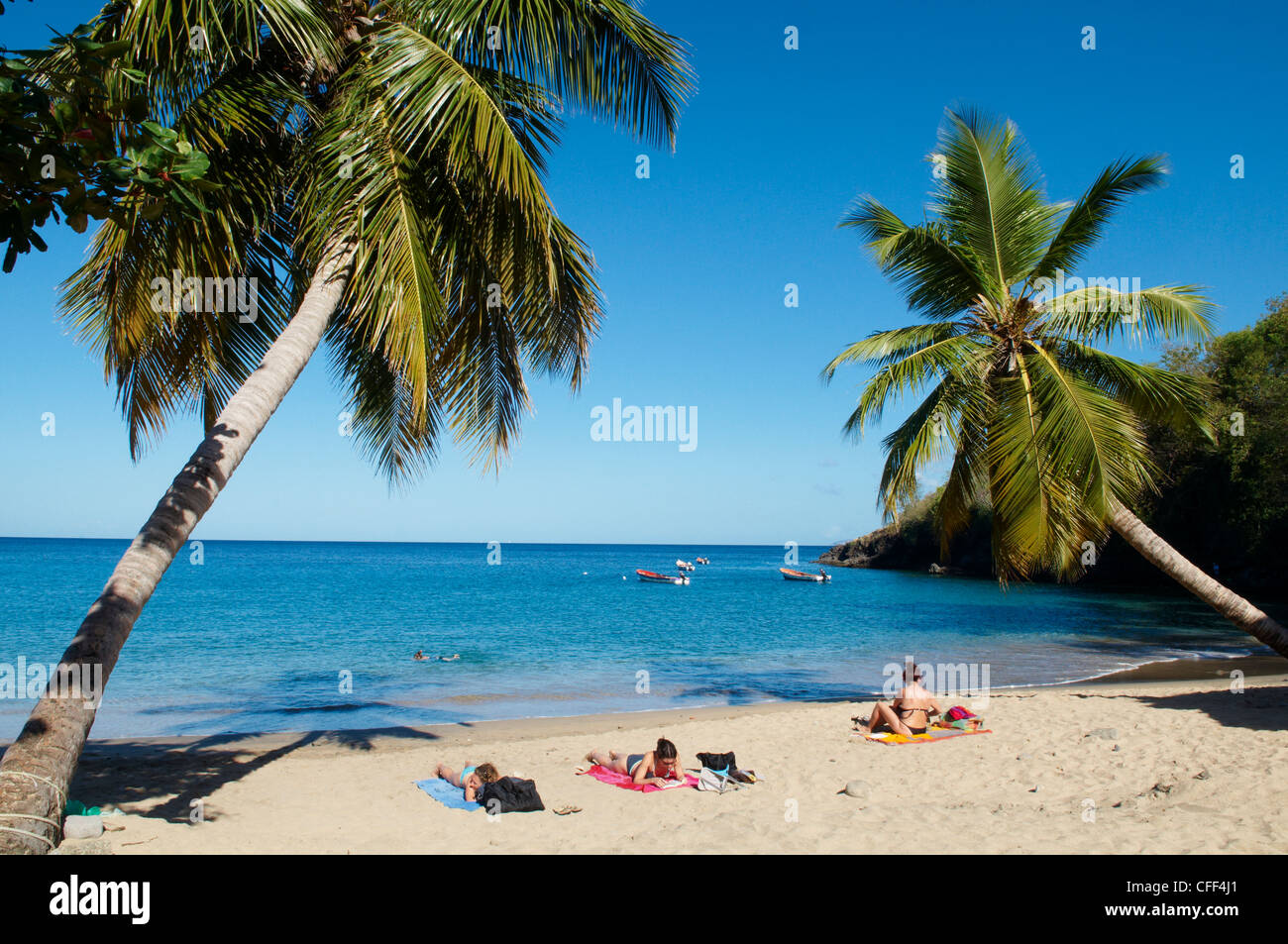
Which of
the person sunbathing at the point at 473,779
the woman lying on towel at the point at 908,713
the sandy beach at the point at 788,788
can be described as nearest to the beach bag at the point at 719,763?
the sandy beach at the point at 788,788

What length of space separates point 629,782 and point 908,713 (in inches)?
170

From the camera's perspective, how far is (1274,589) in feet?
123

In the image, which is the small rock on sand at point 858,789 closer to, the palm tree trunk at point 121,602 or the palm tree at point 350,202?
the palm tree at point 350,202

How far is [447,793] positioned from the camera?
300 inches

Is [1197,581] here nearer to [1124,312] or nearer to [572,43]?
[1124,312]

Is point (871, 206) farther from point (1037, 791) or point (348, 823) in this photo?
point (348, 823)

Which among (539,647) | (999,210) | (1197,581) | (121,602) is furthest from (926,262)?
(539,647)

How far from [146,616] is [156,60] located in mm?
34781

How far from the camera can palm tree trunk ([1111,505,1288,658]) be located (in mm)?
9508

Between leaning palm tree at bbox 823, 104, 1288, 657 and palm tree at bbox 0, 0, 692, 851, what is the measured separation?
5.14m

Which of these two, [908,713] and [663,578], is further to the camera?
[663,578]

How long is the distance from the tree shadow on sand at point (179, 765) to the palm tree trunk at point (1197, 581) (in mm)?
9951

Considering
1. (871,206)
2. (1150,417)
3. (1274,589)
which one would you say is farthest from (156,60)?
(1274,589)

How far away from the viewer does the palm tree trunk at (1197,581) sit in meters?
9.51
